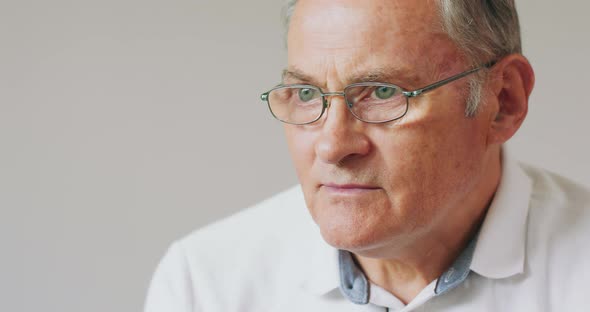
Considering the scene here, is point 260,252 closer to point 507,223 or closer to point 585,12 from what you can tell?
point 507,223

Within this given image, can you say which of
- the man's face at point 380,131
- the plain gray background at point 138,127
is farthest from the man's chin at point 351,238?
the plain gray background at point 138,127

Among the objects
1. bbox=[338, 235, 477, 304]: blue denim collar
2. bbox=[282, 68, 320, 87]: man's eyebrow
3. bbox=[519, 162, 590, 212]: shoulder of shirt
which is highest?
bbox=[282, 68, 320, 87]: man's eyebrow

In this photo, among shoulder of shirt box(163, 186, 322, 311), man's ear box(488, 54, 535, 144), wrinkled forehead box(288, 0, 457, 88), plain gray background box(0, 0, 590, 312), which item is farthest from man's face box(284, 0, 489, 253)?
plain gray background box(0, 0, 590, 312)

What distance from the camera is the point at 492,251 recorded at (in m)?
2.17

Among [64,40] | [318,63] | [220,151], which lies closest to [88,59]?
[64,40]

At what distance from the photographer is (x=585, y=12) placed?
329cm

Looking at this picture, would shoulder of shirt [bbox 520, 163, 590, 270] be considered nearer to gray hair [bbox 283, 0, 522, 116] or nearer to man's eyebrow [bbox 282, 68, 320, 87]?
gray hair [bbox 283, 0, 522, 116]

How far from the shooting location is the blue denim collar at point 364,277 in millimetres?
2166

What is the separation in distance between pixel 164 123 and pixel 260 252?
44.0 inches

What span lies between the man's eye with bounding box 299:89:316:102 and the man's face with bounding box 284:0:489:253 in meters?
0.04

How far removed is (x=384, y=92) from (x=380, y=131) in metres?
0.08

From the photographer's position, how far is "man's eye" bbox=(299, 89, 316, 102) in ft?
6.74

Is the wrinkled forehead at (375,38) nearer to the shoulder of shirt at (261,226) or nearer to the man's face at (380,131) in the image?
the man's face at (380,131)

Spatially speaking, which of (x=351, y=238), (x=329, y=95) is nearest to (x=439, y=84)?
(x=329, y=95)
